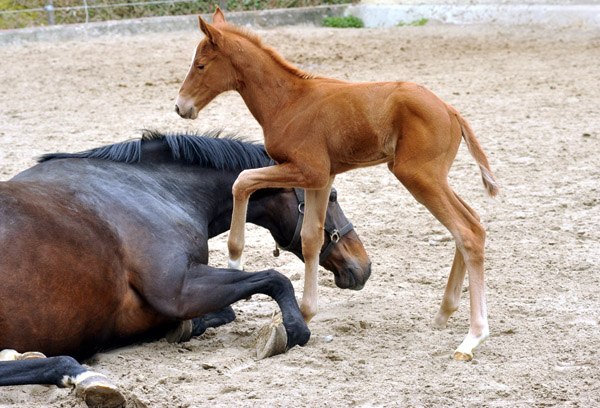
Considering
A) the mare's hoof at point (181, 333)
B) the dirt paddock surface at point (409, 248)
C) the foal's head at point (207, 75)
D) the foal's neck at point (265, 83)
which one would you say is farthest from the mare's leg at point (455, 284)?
the foal's head at point (207, 75)

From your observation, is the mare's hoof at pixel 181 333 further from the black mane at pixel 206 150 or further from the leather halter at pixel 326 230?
the black mane at pixel 206 150

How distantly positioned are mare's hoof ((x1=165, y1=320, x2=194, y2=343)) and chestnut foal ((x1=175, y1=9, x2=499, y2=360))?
410 mm

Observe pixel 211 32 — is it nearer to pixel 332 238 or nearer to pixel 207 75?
pixel 207 75

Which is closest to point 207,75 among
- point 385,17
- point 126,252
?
point 126,252

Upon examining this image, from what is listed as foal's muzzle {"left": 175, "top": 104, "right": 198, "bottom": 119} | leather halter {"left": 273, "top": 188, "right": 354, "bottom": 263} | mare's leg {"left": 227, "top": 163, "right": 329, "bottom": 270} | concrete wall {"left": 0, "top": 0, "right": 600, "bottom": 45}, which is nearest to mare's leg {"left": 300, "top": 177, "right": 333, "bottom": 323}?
leather halter {"left": 273, "top": 188, "right": 354, "bottom": 263}

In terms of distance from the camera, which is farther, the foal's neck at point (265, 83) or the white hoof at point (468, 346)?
the foal's neck at point (265, 83)

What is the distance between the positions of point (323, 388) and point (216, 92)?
1.65m

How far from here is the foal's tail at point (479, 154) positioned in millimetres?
3658

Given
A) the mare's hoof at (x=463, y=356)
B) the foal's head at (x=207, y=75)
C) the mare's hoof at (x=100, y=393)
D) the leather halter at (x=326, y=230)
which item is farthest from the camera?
the leather halter at (x=326, y=230)

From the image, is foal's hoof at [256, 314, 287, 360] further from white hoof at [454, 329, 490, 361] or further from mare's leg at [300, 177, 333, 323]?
white hoof at [454, 329, 490, 361]

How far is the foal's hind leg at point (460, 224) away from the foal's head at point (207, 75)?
104cm

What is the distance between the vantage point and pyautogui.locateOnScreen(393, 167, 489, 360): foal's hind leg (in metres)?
3.46

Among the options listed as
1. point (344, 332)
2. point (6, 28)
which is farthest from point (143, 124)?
point (6, 28)

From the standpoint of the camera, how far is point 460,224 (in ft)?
11.6
